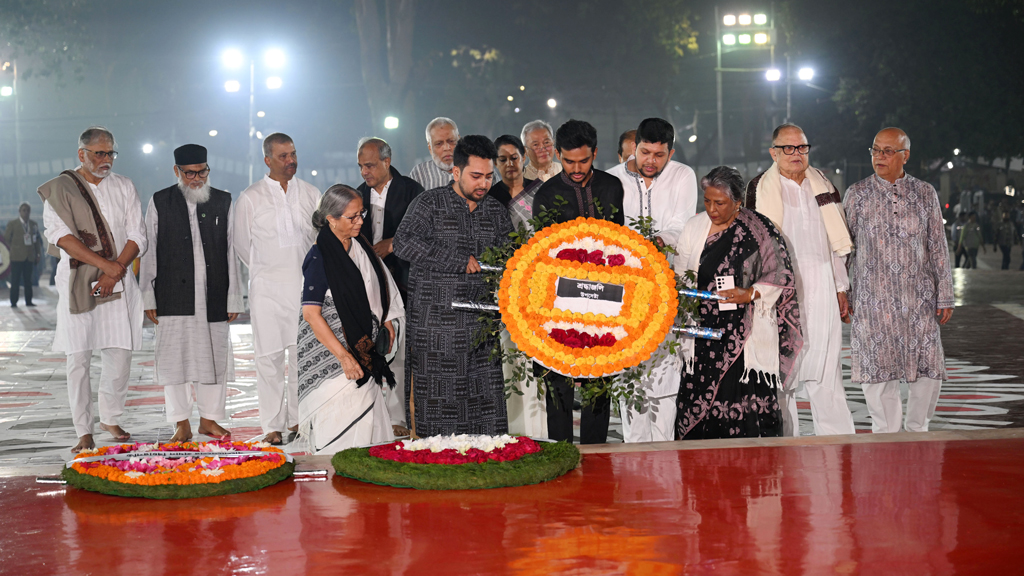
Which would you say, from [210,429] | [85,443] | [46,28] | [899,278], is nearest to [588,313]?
[899,278]

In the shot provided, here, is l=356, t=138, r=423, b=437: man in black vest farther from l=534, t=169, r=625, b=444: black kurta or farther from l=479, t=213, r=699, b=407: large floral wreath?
l=479, t=213, r=699, b=407: large floral wreath

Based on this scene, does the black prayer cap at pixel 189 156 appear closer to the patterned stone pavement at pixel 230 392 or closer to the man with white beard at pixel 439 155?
the man with white beard at pixel 439 155

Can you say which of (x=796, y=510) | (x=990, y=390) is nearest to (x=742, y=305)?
(x=796, y=510)

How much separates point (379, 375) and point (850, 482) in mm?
2249

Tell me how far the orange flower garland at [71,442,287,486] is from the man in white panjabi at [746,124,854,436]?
3086 millimetres

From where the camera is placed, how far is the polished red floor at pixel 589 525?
10.1 ft

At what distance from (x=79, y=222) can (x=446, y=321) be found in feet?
8.86

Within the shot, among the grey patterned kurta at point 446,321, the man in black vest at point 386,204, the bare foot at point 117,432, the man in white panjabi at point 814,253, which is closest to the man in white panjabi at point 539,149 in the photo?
the man in black vest at point 386,204

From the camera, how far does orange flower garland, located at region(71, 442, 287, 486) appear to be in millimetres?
3838

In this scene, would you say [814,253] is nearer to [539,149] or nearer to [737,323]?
[737,323]

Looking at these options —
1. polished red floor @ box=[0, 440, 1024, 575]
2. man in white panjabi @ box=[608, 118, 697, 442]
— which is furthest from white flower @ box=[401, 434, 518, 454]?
man in white panjabi @ box=[608, 118, 697, 442]

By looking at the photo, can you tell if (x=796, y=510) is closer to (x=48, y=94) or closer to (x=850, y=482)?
(x=850, y=482)

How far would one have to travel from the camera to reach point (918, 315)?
5949mm

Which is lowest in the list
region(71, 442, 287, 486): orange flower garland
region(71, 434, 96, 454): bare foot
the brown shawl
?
region(71, 434, 96, 454): bare foot
